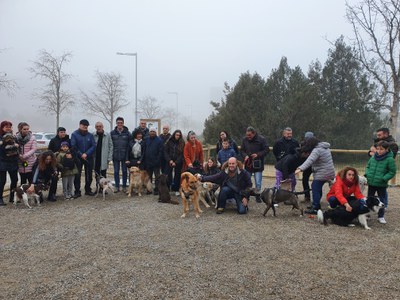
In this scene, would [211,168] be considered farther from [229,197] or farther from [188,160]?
[229,197]

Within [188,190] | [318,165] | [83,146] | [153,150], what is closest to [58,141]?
[83,146]

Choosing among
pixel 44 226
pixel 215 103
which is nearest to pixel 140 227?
pixel 44 226

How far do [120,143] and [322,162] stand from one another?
4.96m

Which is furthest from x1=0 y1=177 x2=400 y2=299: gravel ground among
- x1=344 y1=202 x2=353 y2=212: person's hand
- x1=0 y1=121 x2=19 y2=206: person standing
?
x1=0 y1=121 x2=19 y2=206: person standing

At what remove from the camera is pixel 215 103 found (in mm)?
24203

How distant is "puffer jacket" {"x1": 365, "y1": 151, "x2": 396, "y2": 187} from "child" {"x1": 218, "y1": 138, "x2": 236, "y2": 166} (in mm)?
2985

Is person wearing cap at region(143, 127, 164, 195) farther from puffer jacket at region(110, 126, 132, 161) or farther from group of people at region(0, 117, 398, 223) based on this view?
puffer jacket at region(110, 126, 132, 161)

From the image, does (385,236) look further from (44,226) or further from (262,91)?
(262,91)

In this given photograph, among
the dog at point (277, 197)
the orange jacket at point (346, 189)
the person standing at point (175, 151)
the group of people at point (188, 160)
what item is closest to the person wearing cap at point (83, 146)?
the group of people at point (188, 160)

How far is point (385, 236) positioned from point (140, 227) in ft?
13.3

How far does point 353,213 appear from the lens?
19.2 feet

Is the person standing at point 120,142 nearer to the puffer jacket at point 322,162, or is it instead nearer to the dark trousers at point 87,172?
the dark trousers at point 87,172

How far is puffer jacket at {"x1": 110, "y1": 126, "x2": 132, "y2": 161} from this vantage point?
878 cm

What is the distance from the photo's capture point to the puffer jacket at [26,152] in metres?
7.64
